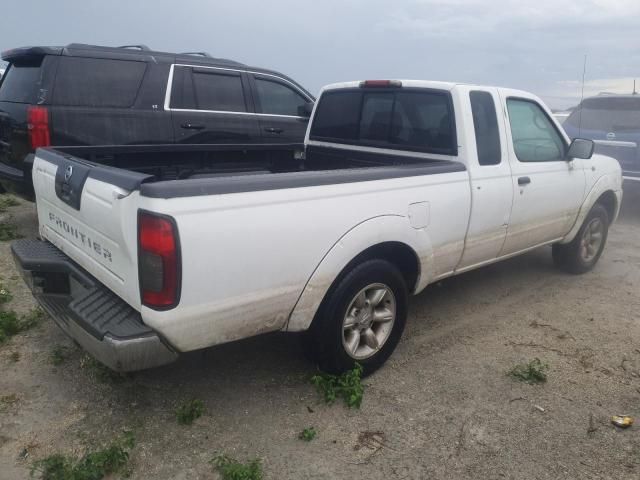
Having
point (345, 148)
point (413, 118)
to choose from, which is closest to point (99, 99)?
point (345, 148)

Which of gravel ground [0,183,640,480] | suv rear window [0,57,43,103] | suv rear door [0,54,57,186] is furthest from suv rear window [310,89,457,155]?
Result: suv rear window [0,57,43,103]

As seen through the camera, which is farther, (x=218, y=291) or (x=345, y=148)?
(x=345, y=148)

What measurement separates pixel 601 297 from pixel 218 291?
12.7 ft

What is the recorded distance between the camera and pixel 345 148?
4.52 metres

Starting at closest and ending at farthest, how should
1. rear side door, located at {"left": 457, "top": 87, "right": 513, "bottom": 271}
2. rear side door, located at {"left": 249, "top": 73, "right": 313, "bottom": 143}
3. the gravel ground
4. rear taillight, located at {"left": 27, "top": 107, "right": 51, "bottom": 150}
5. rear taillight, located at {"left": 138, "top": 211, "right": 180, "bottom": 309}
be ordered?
rear taillight, located at {"left": 138, "top": 211, "right": 180, "bottom": 309} → the gravel ground → rear side door, located at {"left": 457, "top": 87, "right": 513, "bottom": 271} → rear taillight, located at {"left": 27, "top": 107, "right": 51, "bottom": 150} → rear side door, located at {"left": 249, "top": 73, "right": 313, "bottom": 143}

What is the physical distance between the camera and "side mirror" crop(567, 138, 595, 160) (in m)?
4.55

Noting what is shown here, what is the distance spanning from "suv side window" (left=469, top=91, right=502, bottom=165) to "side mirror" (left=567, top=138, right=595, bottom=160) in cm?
98

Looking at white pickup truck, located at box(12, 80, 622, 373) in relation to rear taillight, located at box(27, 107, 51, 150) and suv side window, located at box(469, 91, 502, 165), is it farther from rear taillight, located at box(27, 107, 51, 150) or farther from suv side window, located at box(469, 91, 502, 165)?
rear taillight, located at box(27, 107, 51, 150)

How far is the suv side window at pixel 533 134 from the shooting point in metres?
4.23

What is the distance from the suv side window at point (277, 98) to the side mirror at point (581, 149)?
3.75 metres

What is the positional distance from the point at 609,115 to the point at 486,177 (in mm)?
5946

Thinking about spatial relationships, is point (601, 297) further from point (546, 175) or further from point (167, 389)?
point (167, 389)

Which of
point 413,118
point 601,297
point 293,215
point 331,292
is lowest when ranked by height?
point 601,297

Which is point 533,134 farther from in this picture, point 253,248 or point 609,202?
point 253,248
